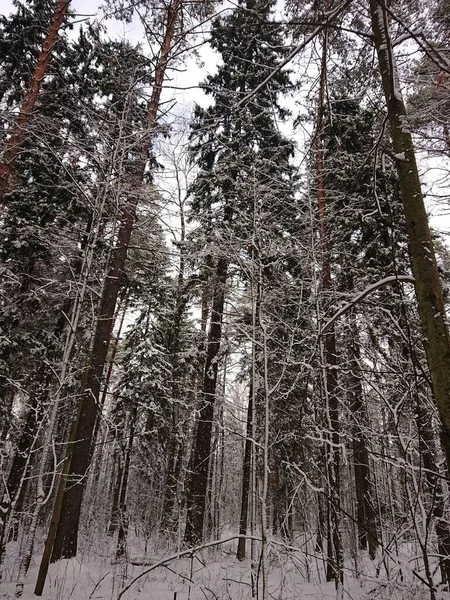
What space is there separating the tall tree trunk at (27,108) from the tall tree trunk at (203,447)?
5369 millimetres

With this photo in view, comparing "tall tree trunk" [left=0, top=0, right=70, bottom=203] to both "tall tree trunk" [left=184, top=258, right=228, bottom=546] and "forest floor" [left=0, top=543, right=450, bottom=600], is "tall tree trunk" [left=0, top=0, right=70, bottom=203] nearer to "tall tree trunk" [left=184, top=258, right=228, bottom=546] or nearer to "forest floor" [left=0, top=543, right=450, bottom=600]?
"tall tree trunk" [left=184, top=258, right=228, bottom=546]

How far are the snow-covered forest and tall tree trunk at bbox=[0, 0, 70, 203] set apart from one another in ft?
0.17

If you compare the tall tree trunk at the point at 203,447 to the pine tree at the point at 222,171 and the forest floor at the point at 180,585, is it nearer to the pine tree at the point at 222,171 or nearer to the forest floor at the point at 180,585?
the pine tree at the point at 222,171

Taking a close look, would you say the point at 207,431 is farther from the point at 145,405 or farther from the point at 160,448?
the point at 160,448

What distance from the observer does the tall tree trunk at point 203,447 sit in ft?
30.6

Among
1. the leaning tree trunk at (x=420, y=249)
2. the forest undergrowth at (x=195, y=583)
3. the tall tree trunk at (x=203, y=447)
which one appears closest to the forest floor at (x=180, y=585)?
the forest undergrowth at (x=195, y=583)

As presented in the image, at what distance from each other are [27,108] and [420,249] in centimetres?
895

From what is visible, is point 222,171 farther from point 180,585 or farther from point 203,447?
point 180,585

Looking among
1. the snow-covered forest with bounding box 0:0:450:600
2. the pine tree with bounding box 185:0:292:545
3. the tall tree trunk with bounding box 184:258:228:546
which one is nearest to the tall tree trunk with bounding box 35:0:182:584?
the snow-covered forest with bounding box 0:0:450:600

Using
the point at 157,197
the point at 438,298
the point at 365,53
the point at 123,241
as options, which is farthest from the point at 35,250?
the point at 438,298

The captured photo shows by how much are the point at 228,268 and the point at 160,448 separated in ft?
25.6

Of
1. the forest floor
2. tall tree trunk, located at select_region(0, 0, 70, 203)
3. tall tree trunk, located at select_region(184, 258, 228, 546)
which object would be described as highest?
tall tree trunk, located at select_region(0, 0, 70, 203)

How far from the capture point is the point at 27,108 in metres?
7.94

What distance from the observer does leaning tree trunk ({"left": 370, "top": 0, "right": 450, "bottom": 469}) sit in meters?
2.14
